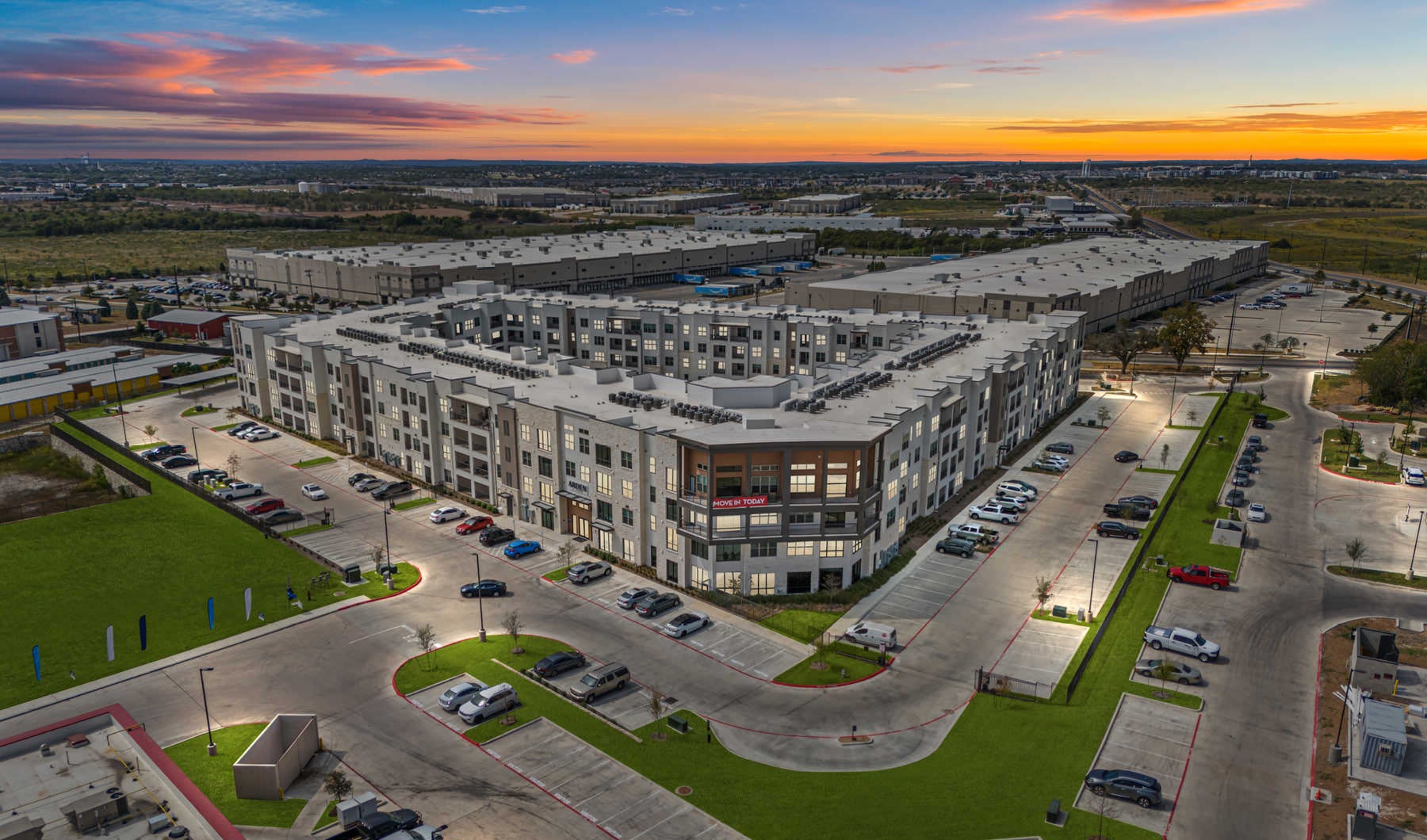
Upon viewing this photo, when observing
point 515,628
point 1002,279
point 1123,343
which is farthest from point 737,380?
point 1002,279

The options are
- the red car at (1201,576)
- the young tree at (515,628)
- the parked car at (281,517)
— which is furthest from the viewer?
the parked car at (281,517)

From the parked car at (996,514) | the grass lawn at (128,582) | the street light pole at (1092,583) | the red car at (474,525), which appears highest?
the parked car at (996,514)

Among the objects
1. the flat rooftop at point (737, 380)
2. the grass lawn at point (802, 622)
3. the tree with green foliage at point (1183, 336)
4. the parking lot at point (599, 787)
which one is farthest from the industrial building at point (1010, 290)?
the parking lot at point (599, 787)

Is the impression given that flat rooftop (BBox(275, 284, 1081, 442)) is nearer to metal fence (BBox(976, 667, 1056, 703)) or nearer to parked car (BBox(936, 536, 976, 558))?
parked car (BBox(936, 536, 976, 558))

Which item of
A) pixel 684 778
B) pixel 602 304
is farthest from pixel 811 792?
pixel 602 304

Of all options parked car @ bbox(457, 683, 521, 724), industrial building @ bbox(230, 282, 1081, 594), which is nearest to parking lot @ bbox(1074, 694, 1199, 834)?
industrial building @ bbox(230, 282, 1081, 594)

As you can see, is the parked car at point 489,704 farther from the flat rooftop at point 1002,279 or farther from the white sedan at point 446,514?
the flat rooftop at point 1002,279

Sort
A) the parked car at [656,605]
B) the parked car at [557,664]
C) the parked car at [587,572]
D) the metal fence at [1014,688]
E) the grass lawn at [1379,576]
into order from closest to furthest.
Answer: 1. the metal fence at [1014,688]
2. the parked car at [557,664]
3. the parked car at [656,605]
4. the grass lawn at [1379,576]
5. the parked car at [587,572]
